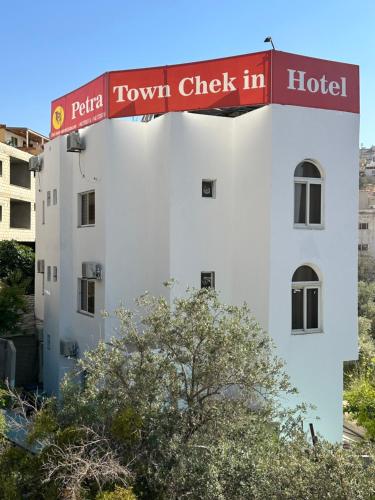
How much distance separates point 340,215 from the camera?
11.4m

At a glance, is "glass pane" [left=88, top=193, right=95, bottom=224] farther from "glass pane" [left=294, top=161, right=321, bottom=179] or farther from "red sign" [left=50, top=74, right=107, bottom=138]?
"glass pane" [left=294, top=161, right=321, bottom=179]

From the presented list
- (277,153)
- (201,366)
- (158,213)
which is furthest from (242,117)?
(201,366)

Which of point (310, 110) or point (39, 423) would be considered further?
point (310, 110)

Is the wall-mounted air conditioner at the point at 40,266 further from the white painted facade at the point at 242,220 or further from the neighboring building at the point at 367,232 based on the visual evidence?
the neighboring building at the point at 367,232

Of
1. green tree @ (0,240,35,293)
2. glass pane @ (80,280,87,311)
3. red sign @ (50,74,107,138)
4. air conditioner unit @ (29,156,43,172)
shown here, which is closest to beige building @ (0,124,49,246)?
green tree @ (0,240,35,293)

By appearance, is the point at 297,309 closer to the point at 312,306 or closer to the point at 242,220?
the point at 312,306

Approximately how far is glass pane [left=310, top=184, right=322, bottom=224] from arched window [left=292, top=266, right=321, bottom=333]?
1182 mm

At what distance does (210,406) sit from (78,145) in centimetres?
888

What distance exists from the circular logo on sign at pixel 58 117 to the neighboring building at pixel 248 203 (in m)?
2.53

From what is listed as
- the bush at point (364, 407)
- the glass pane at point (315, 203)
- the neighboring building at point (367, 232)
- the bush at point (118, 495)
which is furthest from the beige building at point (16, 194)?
the neighboring building at point (367, 232)

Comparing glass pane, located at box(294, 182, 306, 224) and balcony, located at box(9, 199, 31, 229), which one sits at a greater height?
balcony, located at box(9, 199, 31, 229)

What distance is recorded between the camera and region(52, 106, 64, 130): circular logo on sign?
15.2 metres

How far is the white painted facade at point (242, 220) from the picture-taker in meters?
10.8

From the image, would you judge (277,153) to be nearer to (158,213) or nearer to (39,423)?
(158,213)
